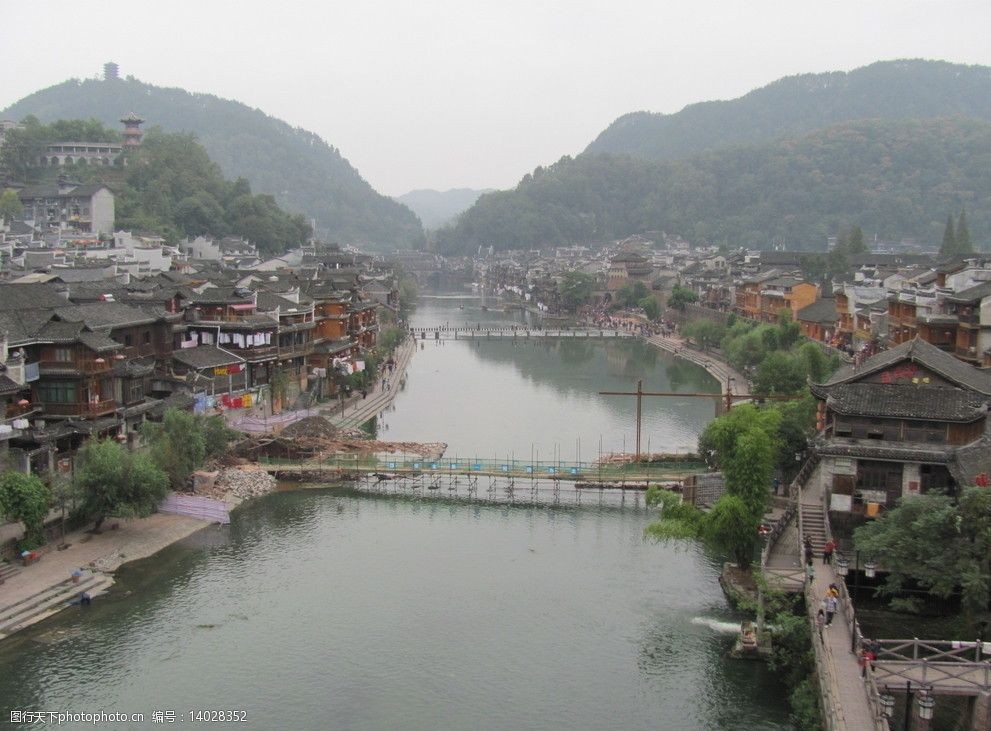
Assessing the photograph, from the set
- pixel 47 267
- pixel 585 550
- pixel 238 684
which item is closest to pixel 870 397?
pixel 585 550

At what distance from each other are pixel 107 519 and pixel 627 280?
2793 inches

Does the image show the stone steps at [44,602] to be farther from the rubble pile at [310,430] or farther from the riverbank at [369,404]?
the riverbank at [369,404]

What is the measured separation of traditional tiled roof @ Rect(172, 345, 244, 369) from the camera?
1206 inches

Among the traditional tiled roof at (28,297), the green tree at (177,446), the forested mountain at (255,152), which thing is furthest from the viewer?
the forested mountain at (255,152)

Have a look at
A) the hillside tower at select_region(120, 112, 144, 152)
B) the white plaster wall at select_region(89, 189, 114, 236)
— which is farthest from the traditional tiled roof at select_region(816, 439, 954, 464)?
the hillside tower at select_region(120, 112, 144, 152)

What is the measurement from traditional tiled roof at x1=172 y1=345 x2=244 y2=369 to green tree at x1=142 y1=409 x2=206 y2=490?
581 cm

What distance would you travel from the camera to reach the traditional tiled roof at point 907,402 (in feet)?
57.5

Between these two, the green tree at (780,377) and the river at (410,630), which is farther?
the green tree at (780,377)

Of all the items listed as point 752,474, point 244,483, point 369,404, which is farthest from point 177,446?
point 369,404

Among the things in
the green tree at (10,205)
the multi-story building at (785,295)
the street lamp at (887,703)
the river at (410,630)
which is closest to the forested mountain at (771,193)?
the multi-story building at (785,295)

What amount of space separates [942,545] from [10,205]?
2451 inches

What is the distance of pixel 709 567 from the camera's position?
2055 cm

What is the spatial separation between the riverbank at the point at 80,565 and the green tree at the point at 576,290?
67805 mm

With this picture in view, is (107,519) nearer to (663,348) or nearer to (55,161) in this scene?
(663,348)
